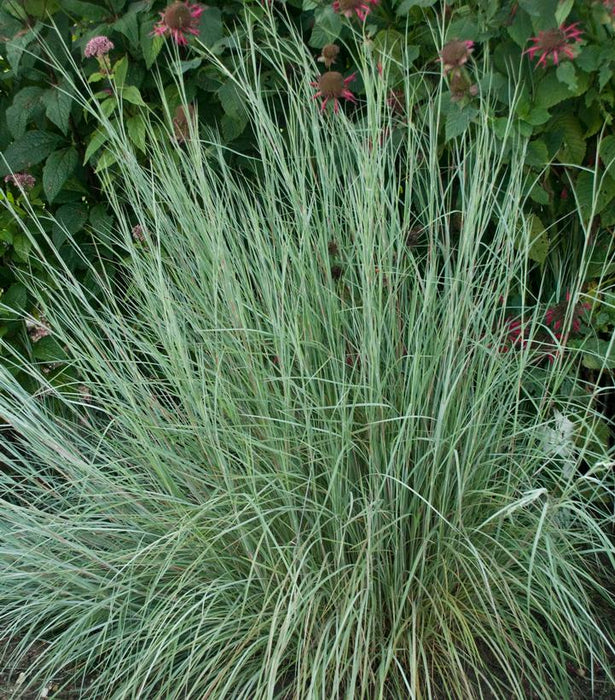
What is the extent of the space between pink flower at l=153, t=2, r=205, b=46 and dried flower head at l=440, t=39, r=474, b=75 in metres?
0.66

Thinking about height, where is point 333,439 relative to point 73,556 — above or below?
above

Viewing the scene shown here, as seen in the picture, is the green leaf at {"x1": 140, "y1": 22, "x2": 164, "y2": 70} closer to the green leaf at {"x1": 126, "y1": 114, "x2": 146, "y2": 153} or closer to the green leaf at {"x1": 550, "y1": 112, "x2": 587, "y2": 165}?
the green leaf at {"x1": 126, "y1": 114, "x2": 146, "y2": 153}

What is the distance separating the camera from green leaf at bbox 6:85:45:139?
273 centimetres

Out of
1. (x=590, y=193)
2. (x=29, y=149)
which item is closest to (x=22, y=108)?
(x=29, y=149)

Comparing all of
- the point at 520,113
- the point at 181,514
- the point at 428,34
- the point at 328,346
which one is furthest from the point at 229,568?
the point at 428,34

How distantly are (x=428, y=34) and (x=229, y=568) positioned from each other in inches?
61.5

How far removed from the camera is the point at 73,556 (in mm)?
2188

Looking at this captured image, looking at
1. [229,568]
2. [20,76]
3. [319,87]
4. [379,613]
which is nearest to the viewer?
[379,613]

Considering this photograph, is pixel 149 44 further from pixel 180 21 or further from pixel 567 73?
pixel 567 73

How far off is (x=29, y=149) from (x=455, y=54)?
1510mm

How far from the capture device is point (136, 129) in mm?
2590

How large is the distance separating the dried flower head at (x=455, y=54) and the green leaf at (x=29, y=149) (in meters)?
1.42

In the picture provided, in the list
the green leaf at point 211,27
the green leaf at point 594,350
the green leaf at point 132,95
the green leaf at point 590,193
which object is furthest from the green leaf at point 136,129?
the green leaf at point 594,350

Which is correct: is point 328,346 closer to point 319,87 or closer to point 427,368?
point 427,368
